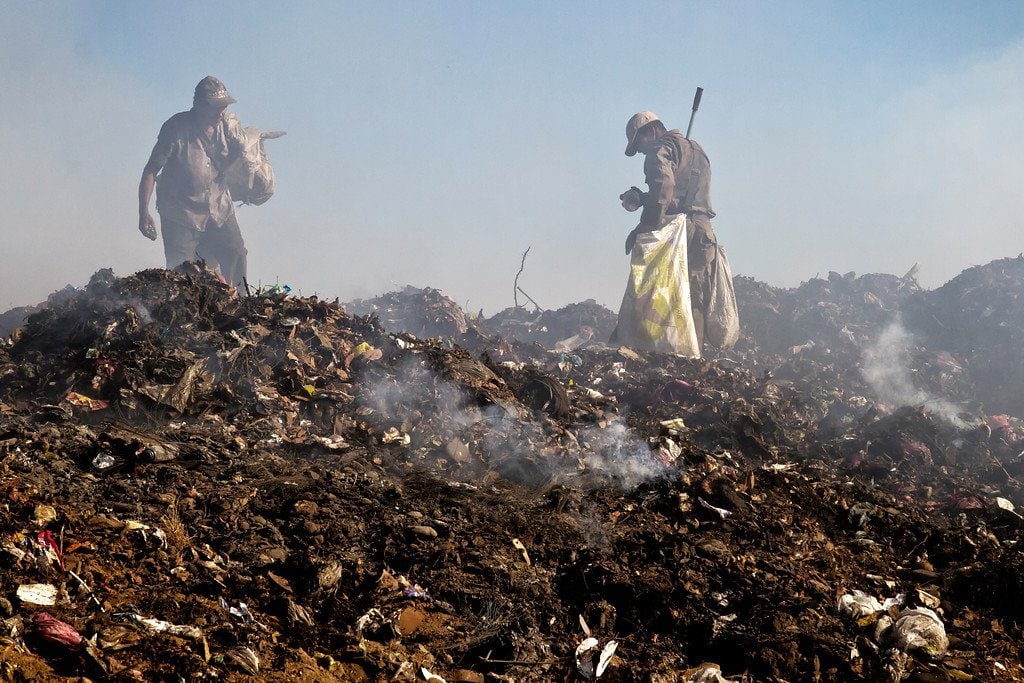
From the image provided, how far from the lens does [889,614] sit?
3.09 m

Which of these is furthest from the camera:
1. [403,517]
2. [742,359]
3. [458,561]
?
[742,359]

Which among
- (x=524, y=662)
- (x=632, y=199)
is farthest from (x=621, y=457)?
(x=632, y=199)

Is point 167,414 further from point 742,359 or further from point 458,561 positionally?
point 742,359

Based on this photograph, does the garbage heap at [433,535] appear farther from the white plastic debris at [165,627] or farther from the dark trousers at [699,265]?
the dark trousers at [699,265]

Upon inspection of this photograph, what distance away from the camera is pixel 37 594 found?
2342 mm

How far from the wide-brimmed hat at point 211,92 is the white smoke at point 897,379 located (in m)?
13.8

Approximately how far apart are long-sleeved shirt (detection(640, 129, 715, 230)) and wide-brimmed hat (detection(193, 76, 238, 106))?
8.76m

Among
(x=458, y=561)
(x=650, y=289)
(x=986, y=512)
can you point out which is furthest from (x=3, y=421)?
(x=650, y=289)

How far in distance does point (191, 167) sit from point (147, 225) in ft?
4.83

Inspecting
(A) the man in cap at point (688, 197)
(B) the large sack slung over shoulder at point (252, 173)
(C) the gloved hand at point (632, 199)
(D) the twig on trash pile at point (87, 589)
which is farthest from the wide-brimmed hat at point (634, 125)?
(D) the twig on trash pile at point (87, 589)

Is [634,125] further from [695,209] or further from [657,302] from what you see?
[657,302]

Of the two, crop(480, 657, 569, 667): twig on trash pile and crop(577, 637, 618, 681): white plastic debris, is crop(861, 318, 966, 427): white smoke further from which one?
crop(480, 657, 569, 667): twig on trash pile

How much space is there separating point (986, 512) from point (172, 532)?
5209 mm

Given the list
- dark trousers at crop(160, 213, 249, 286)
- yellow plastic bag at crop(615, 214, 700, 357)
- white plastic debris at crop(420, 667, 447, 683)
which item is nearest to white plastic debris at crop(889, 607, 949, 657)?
white plastic debris at crop(420, 667, 447, 683)
